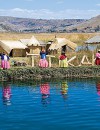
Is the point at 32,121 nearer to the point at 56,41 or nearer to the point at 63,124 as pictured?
the point at 63,124

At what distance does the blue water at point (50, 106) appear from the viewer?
12.2m

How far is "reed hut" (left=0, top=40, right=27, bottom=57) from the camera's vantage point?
44688 millimetres

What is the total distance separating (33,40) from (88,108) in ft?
110

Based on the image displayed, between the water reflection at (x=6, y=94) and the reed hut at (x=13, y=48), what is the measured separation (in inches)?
894

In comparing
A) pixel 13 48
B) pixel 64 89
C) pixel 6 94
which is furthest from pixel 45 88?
pixel 13 48

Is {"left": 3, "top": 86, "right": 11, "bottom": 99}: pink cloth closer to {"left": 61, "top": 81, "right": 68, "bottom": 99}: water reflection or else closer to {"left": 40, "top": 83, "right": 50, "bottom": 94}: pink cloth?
{"left": 40, "top": 83, "right": 50, "bottom": 94}: pink cloth

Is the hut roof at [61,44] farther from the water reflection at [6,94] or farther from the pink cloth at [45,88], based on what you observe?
the water reflection at [6,94]

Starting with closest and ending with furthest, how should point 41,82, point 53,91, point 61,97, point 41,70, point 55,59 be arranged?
point 61,97
point 53,91
point 41,82
point 41,70
point 55,59

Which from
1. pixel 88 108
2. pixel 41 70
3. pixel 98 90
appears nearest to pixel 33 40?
pixel 41 70

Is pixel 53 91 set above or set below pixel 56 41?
below

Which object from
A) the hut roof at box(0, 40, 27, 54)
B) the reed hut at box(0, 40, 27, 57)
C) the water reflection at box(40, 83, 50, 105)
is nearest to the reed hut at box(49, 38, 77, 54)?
the reed hut at box(0, 40, 27, 57)

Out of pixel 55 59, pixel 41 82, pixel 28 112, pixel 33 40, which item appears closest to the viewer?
pixel 28 112

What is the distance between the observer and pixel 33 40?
1871 inches

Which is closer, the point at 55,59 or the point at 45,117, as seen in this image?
the point at 45,117
